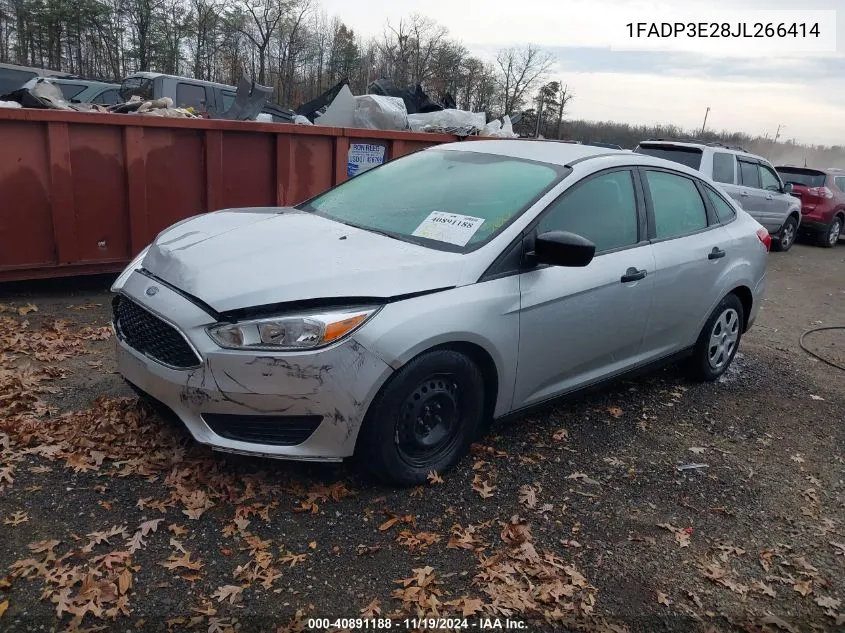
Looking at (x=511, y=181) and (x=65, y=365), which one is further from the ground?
(x=511, y=181)

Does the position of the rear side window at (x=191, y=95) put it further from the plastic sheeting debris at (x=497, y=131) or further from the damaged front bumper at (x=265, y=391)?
the damaged front bumper at (x=265, y=391)

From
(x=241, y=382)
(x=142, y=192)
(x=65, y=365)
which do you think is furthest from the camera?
(x=142, y=192)

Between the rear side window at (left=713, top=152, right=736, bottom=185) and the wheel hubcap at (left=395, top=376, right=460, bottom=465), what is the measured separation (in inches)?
373

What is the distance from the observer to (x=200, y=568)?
2.68 m

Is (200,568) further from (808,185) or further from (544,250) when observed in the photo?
(808,185)

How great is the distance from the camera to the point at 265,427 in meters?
2.98

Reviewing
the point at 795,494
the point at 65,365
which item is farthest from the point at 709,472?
the point at 65,365

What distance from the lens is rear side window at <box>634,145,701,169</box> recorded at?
1090cm

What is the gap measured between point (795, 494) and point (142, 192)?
545 cm

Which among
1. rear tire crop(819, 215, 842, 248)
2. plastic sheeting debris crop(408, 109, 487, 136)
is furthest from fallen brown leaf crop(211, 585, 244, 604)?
rear tire crop(819, 215, 842, 248)

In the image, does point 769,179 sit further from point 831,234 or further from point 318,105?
point 318,105

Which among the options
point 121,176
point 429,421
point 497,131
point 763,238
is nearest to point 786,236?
point 497,131

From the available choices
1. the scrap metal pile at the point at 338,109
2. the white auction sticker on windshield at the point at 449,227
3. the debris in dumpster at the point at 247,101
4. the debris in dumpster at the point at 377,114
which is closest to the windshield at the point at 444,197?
the white auction sticker on windshield at the point at 449,227

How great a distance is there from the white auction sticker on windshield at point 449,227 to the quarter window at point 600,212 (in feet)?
1.21
